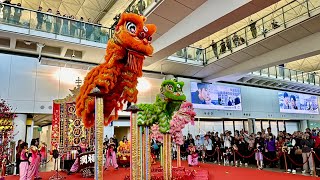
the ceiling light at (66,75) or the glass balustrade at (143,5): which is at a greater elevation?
the glass balustrade at (143,5)

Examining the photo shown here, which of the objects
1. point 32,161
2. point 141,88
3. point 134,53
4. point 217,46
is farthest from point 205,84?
point 134,53

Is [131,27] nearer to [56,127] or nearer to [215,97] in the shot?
[56,127]

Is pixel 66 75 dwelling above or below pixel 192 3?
below

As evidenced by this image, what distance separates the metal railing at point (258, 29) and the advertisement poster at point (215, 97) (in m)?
2.36

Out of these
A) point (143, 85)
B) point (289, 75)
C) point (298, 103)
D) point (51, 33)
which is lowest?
point (298, 103)

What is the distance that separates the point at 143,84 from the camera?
47.9 ft

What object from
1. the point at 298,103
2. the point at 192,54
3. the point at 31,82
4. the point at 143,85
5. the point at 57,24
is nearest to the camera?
the point at 57,24

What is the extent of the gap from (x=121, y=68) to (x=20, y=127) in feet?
30.5

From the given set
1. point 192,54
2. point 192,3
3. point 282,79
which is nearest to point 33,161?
point 192,3

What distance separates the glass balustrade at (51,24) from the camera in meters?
9.56

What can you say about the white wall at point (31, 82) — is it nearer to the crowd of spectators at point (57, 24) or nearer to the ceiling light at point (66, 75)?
the ceiling light at point (66, 75)

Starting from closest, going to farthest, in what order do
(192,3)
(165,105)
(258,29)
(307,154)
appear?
(165,105) → (307,154) → (192,3) → (258,29)

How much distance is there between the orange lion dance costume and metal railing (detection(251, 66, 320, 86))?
14852 millimetres

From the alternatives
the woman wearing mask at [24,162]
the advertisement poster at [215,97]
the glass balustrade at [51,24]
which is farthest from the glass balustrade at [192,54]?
the woman wearing mask at [24,162]
